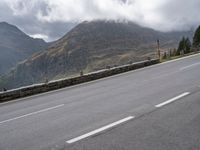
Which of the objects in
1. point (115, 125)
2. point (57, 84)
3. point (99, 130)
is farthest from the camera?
point (57, 84)

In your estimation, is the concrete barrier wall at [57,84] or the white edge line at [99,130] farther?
the concrete barrier wall at [57,84]

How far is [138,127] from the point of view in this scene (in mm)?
6621

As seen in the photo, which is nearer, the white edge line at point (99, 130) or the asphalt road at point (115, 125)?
the asphalt road at point (115, 125)

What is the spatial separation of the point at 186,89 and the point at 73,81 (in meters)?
9.98

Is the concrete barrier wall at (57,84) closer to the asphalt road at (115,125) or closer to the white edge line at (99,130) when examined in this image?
the asphalt road at (115,125)

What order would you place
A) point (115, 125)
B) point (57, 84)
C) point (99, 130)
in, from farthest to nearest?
point (57, 84) → point (115, 125) → point (99, 130)

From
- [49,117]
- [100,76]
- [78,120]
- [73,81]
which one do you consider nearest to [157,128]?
[78,120]

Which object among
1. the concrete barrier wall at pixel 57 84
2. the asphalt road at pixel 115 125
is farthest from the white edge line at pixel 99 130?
the concrete barrier wall at pixel 57 84

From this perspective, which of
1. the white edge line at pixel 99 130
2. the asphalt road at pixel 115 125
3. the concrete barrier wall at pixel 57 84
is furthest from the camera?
the concrete barrier wall at pixel 57 84

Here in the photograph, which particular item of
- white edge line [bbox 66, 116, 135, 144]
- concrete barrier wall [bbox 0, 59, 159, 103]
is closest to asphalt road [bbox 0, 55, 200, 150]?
white edge line [bbox 66, 116, 135, 144]

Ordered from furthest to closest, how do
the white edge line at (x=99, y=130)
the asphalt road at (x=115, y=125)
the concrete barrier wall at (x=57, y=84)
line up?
the concrete barrier wall at (x=57, y=84), the white edge line at (x=99, y=130), the asphalt road at (x=115, y=125)

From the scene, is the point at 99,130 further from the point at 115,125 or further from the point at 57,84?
the point at 57,84

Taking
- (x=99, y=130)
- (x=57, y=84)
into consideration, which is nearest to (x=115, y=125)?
(x=99, y=130)

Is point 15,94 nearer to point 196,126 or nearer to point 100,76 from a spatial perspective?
point 100,76
